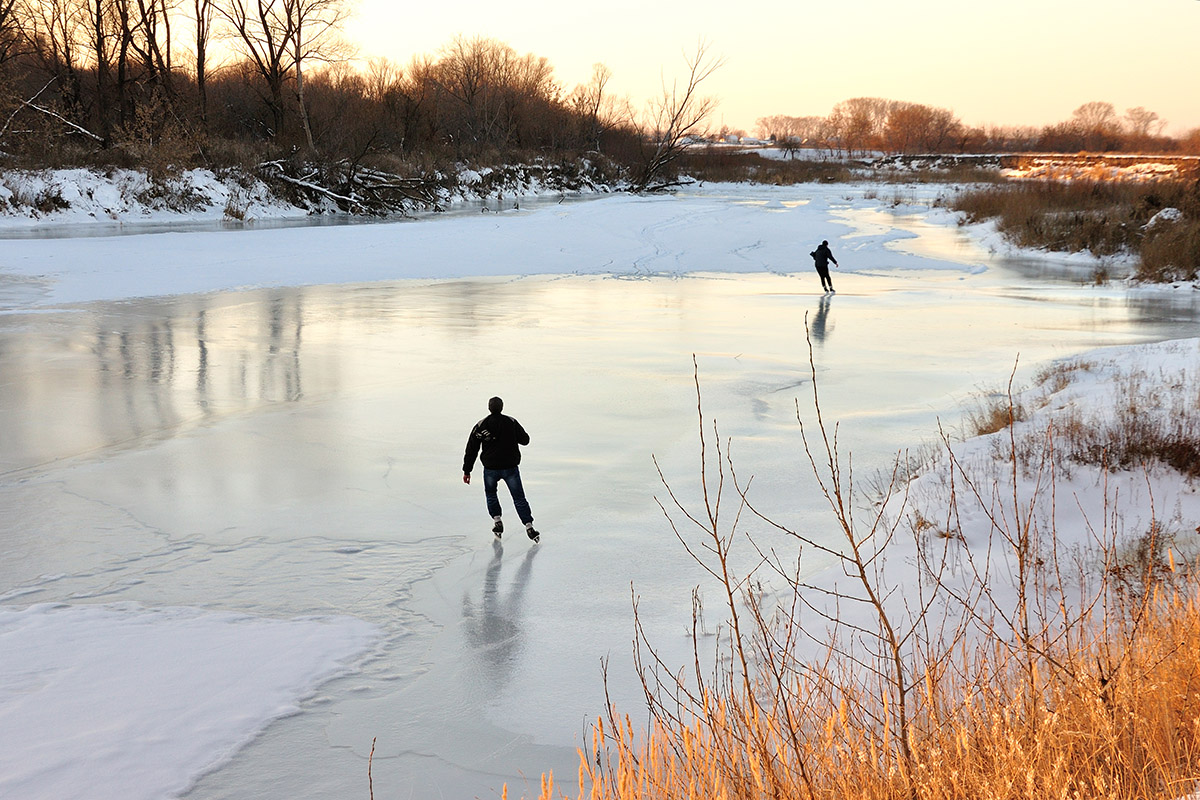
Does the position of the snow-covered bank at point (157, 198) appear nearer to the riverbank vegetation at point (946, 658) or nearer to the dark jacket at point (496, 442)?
the dark jacket at point (496, 442)

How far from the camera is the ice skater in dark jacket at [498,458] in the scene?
6664 mm

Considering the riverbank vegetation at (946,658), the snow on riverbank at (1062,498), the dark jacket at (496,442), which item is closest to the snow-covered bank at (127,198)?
the dark jacket at (496,442)

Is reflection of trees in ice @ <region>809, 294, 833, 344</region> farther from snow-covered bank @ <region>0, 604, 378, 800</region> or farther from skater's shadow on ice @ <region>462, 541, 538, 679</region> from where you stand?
snow-covered bank @ <region>0, 604, 378, 800</region>

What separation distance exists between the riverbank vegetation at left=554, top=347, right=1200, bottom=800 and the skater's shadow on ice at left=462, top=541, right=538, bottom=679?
762mm

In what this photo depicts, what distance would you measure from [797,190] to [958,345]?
5012cm

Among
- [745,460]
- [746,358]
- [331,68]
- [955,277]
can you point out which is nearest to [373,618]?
[745,460]

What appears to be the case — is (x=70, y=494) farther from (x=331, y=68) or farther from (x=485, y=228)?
(x=331, y=68)

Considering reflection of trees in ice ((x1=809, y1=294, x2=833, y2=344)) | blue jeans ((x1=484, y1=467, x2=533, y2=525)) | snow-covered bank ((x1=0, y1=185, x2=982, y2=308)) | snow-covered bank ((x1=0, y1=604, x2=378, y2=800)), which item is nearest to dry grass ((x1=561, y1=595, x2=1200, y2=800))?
snow-covered bank ((x1=0, y1=604, x2=378, y2=800))

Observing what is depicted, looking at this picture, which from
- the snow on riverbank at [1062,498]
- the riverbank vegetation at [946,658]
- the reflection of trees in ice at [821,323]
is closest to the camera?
the riverbank vegetation at [946,658]

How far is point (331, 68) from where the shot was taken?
2554 inches

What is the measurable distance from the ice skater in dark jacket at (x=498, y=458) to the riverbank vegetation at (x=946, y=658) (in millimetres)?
1248

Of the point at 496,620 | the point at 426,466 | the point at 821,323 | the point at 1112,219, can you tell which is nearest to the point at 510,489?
the point at 496,620

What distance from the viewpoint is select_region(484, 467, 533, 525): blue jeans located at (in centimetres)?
665

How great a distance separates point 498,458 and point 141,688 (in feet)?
8.87
